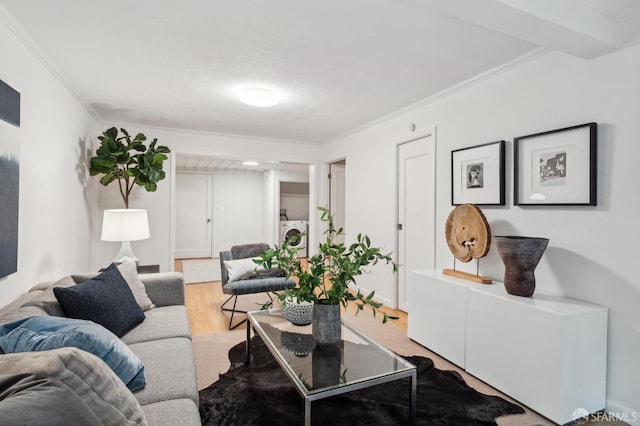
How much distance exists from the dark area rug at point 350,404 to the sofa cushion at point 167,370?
16.3 inches

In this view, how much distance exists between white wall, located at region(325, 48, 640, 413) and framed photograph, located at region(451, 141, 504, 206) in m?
0.07

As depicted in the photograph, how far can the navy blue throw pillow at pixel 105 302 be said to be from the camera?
1834 mm

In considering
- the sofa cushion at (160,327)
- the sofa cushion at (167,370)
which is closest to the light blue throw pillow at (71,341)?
the sofa cushion at (167,370)

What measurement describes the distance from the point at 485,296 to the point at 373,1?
202 centimetres

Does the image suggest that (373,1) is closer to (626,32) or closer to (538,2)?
(538,2)

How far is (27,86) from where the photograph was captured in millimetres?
2240

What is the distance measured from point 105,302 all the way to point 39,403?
1417mm

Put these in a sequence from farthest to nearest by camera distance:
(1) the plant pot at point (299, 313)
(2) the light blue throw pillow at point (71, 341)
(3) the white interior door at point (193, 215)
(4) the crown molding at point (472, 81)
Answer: (3) the white interior door at point (193, 215)
(4) the crown molding at point (472, 81)
(1) the plant pot at point (299, 313)
(2) the light blue throw pillow at point (71, 341)

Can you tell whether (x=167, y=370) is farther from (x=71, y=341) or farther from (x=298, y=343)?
(x=298, y=343)

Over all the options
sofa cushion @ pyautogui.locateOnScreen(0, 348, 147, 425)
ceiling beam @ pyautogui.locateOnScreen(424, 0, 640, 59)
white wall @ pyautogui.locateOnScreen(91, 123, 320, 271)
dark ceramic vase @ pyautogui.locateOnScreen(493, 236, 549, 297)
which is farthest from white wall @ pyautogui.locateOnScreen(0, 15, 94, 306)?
dark ceramic vase @ pyautogui.locateOnScreen(493, 236, 549, 297)

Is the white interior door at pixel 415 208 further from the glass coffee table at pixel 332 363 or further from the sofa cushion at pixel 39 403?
the sofa cushion at pixel 39 403

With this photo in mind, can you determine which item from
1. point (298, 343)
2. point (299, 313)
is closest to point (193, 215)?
point (299, 313)

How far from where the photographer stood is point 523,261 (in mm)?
2201

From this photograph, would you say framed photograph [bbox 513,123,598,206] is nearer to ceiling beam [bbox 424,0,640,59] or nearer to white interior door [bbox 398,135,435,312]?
ceiling beam [bbox 424,0,640,59]
